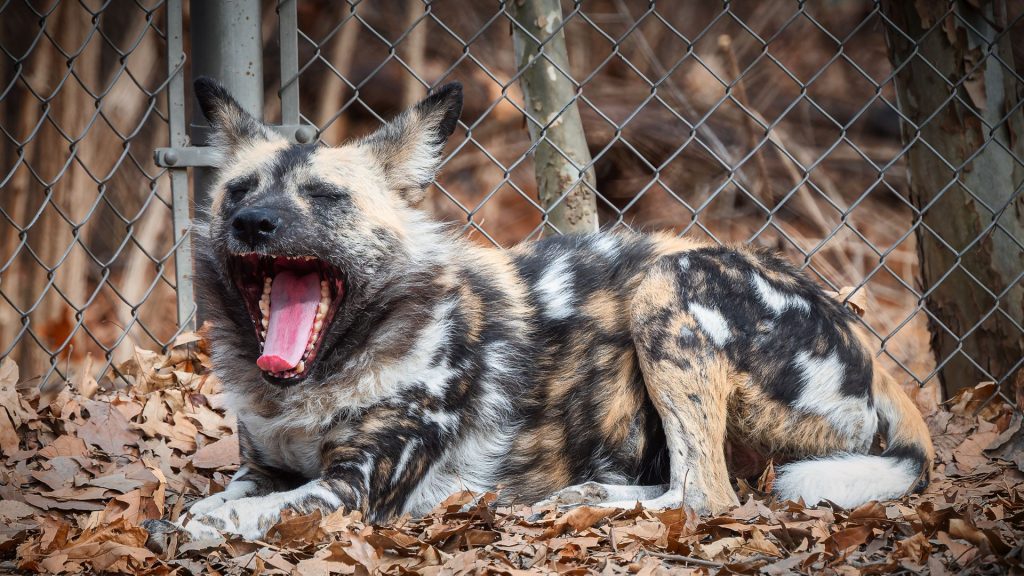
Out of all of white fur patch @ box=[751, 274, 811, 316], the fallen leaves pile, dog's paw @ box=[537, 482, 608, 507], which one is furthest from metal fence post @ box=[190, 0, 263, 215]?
white fur patch @ box=[751, 274, 811, 316]

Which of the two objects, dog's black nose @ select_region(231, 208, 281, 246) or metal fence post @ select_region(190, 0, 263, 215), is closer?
dog's black nose @ select_region(231, 208, 281, 246)

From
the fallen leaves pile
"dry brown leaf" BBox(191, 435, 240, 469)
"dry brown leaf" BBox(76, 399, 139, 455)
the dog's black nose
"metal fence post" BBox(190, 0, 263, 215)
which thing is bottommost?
the fallen leaves pile

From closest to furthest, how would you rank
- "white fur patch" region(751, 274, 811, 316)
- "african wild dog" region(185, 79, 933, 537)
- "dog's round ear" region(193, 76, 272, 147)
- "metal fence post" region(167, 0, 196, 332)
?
"african wild dog" region(185, 79, 933, 537), "white fur patch" region(751, 274, 811, 316), "dog's round ear" region(193, 76, 272, 147), "metal fence post" region(167, 0, 196, 332)

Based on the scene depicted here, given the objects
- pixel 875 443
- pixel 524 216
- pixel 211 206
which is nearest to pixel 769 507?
pixel 875 443

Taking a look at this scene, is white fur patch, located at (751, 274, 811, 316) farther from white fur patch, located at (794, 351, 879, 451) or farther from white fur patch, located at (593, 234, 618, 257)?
white fur patch, located at (593, 234, 618, 257)

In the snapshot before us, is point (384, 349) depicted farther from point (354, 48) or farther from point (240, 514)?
point (354, 48)

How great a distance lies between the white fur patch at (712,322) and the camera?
10.1 feet

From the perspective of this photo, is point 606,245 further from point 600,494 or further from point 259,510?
point 259,510

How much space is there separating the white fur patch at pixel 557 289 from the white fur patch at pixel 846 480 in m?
0.87

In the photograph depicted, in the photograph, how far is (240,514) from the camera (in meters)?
2.64

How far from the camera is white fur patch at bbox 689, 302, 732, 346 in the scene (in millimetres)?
3090

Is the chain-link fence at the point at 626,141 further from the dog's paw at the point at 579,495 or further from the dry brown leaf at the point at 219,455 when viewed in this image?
the dog's paw at the point at 579,495

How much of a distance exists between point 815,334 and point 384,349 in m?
1.36

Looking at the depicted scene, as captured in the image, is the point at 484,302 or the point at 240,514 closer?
the point at 240,514
